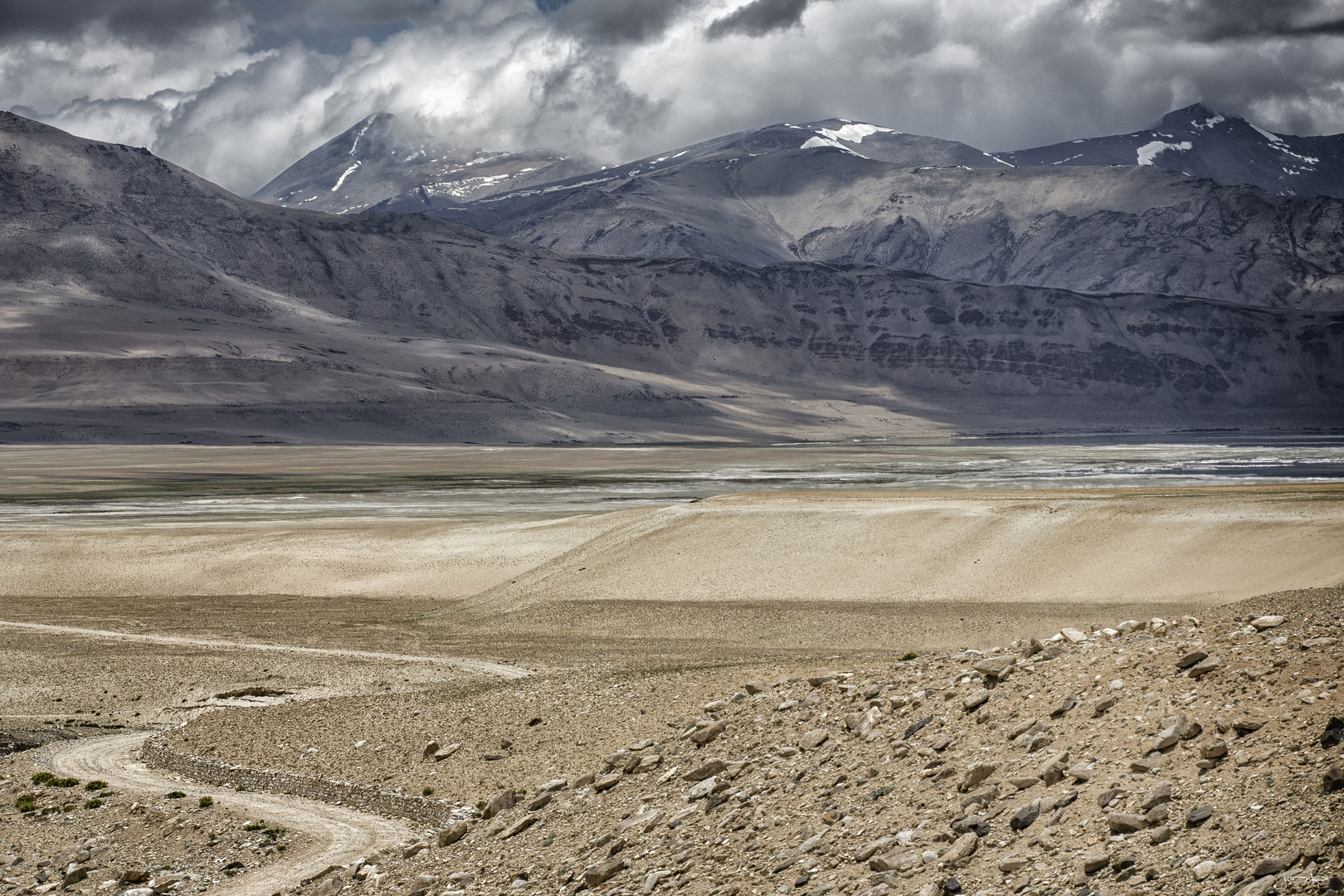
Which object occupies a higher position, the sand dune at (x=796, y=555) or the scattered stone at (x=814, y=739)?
the scattered stone at (x=814, y=739)

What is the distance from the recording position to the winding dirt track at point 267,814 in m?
14.5

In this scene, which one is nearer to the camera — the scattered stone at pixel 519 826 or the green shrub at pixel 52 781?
the scattered stone at pixel 519 826

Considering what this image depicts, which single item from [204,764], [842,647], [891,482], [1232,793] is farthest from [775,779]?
[891,482]

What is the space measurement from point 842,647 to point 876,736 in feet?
46.8

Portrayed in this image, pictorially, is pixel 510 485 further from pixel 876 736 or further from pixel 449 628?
pixel 876 736

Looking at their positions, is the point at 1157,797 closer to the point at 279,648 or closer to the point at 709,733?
the point at 709,733

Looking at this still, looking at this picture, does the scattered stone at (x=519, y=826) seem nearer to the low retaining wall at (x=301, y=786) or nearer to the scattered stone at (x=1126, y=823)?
the low retaining wall at (x=301, y=786)

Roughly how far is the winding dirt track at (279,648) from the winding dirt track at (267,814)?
716cm

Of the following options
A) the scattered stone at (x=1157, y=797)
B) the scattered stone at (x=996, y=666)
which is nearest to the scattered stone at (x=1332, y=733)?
the scattered stone at (x=1157, y=797)

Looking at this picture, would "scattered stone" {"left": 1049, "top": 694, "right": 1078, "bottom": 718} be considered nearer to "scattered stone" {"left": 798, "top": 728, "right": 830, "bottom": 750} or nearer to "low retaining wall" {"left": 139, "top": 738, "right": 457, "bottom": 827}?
"scattered stone" {"left": 798, "top": 728, "right": 830, "bottom": 750}

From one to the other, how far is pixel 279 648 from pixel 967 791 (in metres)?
20.9

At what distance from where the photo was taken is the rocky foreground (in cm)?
963

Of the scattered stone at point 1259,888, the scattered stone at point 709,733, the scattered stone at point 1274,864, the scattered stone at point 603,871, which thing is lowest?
the scattered stone at point 603,871

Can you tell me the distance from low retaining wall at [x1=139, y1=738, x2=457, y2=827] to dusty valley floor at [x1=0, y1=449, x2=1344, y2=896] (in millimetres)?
83
